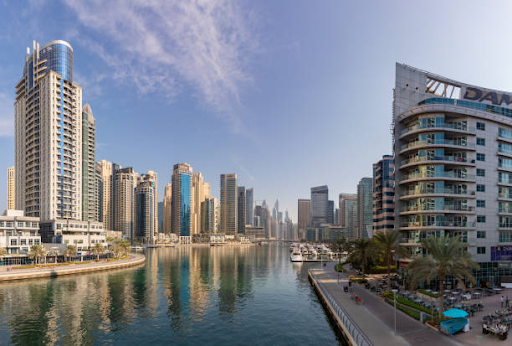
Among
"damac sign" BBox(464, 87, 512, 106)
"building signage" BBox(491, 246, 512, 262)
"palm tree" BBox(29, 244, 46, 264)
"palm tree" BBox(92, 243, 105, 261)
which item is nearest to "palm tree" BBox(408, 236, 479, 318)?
"building signage" BBox(491, 246, 512, 262)

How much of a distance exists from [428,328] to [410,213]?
28238 mm

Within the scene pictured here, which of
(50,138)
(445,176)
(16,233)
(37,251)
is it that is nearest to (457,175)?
(445,176)

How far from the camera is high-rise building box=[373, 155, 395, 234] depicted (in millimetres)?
116750

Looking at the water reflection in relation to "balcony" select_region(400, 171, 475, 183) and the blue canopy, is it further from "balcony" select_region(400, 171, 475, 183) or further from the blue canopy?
"balcony" select_region(400, 171, 475, 183)

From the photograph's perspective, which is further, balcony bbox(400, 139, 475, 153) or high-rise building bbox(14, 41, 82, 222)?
high-rise building bbox(14, 41, 82, 222)

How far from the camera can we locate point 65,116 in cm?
14875

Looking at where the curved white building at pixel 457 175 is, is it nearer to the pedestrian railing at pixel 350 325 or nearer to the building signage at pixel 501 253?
the building signage at pixel 501 253

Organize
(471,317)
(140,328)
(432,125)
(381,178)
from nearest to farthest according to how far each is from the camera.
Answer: (471,317)
(140,328)
(432,125)
(381,178)

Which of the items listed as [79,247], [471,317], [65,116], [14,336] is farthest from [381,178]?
[65,116]

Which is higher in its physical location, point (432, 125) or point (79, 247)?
point (432, 125)

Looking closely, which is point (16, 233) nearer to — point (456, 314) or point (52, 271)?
point (52, 271)

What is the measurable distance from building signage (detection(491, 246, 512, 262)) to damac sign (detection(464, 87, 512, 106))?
104 feet

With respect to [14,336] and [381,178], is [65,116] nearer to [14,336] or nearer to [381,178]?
[14,336]

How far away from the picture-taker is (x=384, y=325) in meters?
38.7
